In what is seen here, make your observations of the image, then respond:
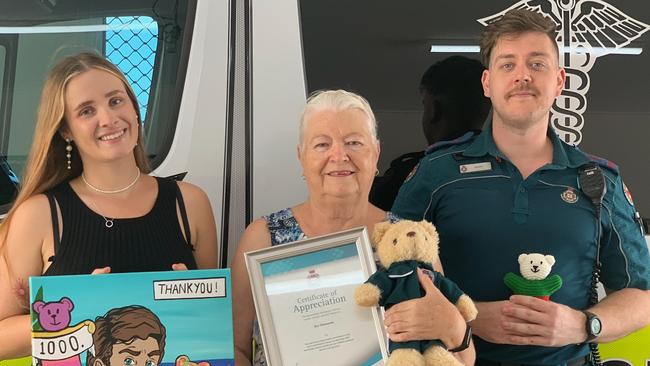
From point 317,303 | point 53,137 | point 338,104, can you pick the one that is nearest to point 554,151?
point 338,104

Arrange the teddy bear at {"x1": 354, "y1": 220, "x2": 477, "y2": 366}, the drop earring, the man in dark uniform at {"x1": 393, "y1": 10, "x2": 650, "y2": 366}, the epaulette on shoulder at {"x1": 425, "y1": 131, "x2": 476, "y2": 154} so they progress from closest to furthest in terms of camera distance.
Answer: the teddy bear at {"x1": 354, "y1": 220, "x2": 477, "y2": 366} < the drop earring < the man in dark uniform at {"x1": 393, "y1": 10, "x2": 650, "y2": 366} < the epaulette on shoulder at {"x1": 425, "y1": 131, "x2": 476, "y2": 154}

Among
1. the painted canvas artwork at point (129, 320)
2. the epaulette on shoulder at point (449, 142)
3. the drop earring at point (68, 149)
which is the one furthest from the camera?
the epaulette on shoulder at point (449, 142)

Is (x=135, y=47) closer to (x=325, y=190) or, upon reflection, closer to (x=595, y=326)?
(x=325, y=190)

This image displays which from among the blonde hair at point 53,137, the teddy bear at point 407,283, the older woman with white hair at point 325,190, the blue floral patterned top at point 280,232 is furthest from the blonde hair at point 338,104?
the blonde hair at point 53,137

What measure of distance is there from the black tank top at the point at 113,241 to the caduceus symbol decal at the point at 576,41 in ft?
4.84

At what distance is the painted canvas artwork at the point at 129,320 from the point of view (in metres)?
1.74

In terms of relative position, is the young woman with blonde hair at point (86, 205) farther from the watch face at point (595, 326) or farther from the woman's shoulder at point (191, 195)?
the watch face at point (595, 326)

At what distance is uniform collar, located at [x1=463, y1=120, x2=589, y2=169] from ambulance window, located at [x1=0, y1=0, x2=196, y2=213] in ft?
3.62

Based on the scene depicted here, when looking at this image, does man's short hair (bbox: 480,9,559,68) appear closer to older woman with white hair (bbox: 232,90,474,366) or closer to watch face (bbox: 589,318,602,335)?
older woman with white hair (bbox: 232,90,474,366)

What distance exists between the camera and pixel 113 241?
1963 millimetres

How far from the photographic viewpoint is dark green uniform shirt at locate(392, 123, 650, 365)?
7.11 feet

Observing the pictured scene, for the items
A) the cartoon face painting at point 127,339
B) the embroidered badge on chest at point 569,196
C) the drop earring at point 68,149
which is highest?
the drop earring at point 68,149

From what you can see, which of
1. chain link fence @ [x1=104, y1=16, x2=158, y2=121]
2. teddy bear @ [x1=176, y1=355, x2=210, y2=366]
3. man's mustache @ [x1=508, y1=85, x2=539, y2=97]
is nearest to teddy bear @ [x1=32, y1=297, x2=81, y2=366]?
teddy bear @ [x1=176, y1=355, x2=210, y2=366]

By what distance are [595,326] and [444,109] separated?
944 millimetres
